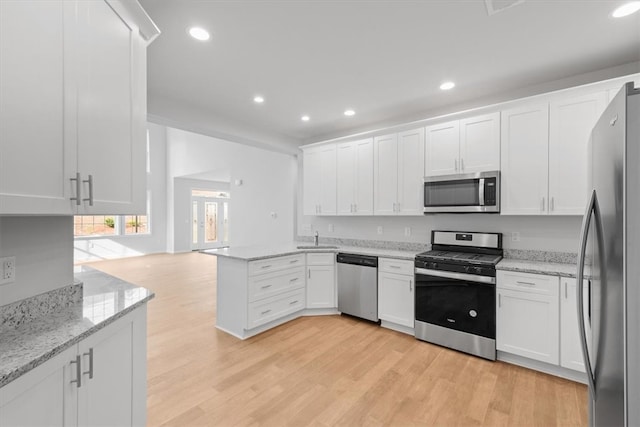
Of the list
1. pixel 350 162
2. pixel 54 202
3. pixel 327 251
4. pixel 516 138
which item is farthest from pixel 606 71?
pixel 54 202

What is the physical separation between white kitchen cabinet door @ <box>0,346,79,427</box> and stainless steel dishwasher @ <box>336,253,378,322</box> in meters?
3.01

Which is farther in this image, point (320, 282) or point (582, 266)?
point (320, 282)

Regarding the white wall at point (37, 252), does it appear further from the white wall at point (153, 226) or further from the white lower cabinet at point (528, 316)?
the white wall at point (153, 226)

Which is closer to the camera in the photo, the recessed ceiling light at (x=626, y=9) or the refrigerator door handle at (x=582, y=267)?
the refrigerator door handle at (x=582, y=267)

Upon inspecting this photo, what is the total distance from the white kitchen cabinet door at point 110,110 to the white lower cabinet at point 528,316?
3.10 m

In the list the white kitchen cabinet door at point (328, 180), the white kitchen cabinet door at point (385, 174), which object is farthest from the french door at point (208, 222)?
the white kitchen cabinet door at point (385, 174)

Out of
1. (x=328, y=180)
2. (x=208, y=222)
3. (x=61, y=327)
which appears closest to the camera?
(x=61, y=327)

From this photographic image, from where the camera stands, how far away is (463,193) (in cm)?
313

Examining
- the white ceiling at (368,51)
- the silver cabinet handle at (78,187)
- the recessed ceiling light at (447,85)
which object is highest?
the white ceiling at (368,51)

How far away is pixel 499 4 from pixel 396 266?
259cm

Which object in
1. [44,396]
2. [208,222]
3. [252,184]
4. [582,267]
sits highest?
[252,184]

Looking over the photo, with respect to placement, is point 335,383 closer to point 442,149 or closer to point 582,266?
point 582,266

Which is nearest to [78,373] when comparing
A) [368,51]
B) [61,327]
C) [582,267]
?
[61,327]

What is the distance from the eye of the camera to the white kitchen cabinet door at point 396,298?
3.34 meters
